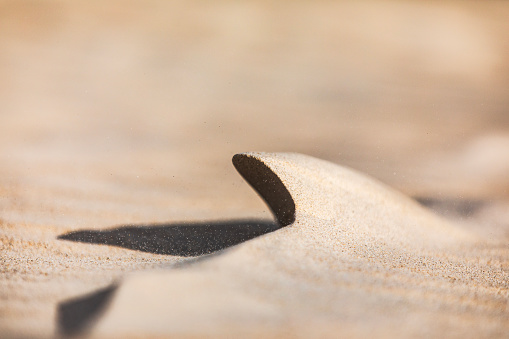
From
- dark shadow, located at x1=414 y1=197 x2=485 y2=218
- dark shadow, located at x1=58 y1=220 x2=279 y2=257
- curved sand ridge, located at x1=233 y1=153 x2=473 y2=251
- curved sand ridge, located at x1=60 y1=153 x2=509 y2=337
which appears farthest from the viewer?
dark shadow, located at x1=414 y1=197 x2=485 y2=218

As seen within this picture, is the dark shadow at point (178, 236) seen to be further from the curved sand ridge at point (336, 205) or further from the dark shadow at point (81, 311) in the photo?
the dark shadow at point (81, 311)

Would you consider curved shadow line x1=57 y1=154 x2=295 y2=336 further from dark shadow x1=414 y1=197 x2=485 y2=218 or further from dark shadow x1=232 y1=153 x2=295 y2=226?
dark shadow x1=414 y1=197 x2=485 y2=218

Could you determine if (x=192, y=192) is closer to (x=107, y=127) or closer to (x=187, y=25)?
(x=107, y=127)

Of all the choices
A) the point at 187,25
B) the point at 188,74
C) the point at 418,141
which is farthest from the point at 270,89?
the point at 418,141

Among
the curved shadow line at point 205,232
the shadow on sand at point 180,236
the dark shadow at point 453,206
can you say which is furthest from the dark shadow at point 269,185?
the dark shadow at point 453,206

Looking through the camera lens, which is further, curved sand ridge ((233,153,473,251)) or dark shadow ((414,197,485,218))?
dark shadow ((414,197,485,218))

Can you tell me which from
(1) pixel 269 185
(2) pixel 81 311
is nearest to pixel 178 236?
(1) pixel 269 185

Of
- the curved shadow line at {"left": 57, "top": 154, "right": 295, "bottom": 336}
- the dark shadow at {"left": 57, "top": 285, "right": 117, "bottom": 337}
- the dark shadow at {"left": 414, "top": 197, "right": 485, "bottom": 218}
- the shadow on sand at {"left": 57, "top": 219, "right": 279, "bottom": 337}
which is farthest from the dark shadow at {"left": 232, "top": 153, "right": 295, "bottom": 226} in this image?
the dark shadow at {"left": 414, "top": 197, "right": 485, "bottom": 218}
